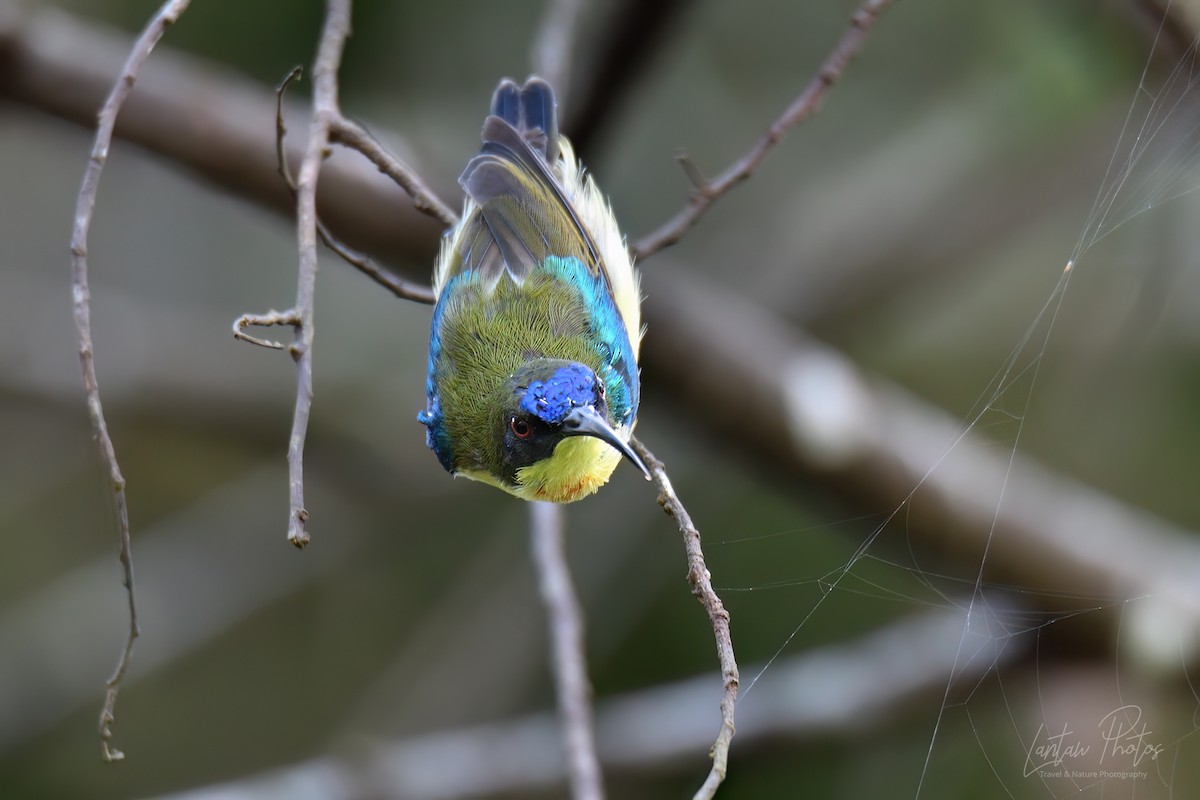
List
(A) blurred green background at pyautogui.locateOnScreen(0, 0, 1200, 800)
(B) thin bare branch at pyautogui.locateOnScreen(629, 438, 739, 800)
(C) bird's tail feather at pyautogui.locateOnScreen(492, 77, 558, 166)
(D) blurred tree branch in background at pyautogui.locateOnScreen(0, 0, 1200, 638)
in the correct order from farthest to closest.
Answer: (A) blurred green background at pyautogui.locateOnScreen(0, 0, 1200, 800)
(D) blurred tree branch in background at pyautogui.locateOnScreen(0, 0, 1200, 638)
(C) bird's tail feather at pyautogui.locateOnScreen(492, 77, 558, 166)
(B) thin bare branch at pyautogui.locateOnScreen(629, 438, 739, 800)

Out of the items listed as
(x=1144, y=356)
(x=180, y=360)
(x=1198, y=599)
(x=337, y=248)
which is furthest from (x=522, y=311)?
(x=1144, y=356)

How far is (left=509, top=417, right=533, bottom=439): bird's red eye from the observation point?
2145 millimetres

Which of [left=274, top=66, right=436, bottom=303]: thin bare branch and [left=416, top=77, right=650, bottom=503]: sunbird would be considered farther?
[left=416, top=77, right=650, bottom=503]: sunbird

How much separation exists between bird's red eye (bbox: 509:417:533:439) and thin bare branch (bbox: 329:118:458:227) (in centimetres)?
42

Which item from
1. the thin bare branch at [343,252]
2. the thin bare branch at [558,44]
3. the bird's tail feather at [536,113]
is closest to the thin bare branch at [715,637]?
the thin bare branch at [343,252]

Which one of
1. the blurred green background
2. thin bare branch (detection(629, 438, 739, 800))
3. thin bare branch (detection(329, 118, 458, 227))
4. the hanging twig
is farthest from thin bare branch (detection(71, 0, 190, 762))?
the blurred green background

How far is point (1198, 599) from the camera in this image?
3.75 m

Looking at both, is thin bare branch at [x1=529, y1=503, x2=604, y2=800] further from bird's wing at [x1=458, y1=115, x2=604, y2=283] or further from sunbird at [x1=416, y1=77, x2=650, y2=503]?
bird's wing at [x1=458, y1=115, x2=604, y2=283]

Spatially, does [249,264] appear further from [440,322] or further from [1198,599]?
[1198,599]

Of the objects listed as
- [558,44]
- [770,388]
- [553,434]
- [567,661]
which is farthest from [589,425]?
[770,388]

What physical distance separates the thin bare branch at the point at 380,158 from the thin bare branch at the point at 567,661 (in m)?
0.83

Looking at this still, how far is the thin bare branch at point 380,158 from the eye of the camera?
194 cm

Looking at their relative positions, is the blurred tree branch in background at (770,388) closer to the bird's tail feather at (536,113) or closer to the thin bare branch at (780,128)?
the bird's tail feather at (536,113)

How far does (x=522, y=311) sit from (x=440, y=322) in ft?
0.60
